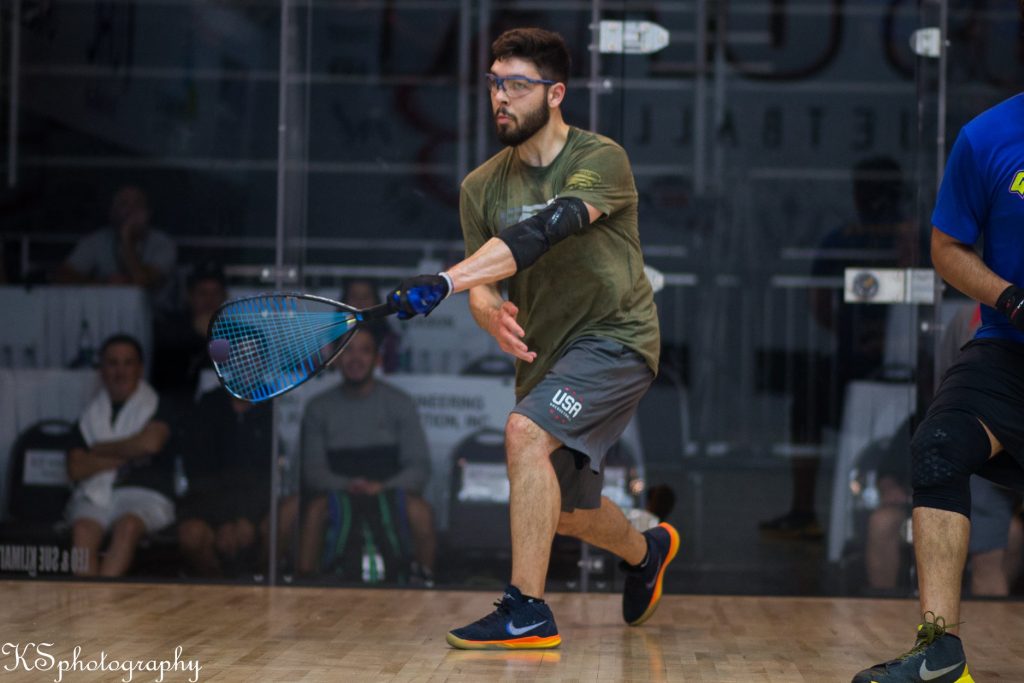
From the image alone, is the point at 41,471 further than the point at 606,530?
Yes

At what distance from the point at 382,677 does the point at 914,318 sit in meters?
2.49

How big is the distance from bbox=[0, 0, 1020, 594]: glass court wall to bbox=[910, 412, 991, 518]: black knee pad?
1.90 metres

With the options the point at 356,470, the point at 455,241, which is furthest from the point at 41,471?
the point at 455,241

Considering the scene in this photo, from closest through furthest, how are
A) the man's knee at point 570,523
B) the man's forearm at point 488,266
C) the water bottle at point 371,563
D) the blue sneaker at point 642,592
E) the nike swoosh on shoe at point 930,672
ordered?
the nike swoosh on shoe at point 930,672, the man's forearm at point 488,266, the man's knee at point 570,523, the blue sneaker at point 642,592, the water bottle at point 371,563

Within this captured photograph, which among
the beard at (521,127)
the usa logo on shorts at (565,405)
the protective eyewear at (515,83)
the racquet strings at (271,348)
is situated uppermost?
the protective eyewear at (515,83)

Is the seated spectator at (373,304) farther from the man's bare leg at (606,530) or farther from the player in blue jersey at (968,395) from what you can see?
the player in blue jersey at (968,395)

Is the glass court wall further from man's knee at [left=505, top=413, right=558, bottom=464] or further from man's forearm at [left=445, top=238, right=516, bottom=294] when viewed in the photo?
man's forearm at [left=445, top=238, right=516, bottom=294]

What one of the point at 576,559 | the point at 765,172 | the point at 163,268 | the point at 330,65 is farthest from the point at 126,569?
the point at 765,172

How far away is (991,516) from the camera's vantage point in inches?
198

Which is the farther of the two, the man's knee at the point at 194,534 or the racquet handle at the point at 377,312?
the man's knee at the point at 194,534

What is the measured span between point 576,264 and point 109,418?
6.65 feet

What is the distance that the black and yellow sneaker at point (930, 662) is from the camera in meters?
3.15

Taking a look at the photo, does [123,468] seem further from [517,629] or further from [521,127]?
[521,127]

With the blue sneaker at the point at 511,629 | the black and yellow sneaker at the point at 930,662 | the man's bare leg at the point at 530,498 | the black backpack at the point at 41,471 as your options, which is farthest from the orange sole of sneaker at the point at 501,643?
the black backpack at the point at 41,471
